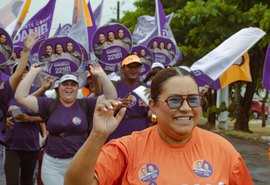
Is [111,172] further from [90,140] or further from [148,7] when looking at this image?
[148,7]

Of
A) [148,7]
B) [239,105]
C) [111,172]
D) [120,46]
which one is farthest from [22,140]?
[148,7]

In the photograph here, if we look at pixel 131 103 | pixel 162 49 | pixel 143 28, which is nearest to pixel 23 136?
pixel 131 103

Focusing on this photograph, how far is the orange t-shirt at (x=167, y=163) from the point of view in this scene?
8.78 feet

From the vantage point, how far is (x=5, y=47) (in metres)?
6.70

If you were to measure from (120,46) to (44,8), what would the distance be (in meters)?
1.54

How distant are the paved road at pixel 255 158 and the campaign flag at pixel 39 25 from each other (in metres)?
2.14

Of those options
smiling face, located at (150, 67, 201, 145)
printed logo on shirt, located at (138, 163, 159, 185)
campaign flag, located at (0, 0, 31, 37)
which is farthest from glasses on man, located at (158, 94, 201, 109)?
campaign flag, located at (0, 0, 31, 37)

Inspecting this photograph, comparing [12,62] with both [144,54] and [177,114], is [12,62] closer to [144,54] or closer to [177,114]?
[144,54]

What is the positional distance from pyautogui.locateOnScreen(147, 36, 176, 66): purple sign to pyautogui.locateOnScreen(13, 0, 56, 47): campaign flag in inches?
62.3

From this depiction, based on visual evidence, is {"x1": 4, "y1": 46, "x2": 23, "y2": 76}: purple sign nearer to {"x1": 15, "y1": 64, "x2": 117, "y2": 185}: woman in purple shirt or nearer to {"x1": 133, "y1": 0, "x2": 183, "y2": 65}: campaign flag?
{"x1": 15, "y1": 64, "x2": 117, "y2": 185}: woman in purple shirt

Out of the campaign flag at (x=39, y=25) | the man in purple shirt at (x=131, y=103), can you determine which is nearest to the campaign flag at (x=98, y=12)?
the campaign flag at (x=39, y=25)

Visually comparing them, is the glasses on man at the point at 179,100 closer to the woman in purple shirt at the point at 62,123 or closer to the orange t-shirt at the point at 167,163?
the orange t-shirt at the point at 167,163

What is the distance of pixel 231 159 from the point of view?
9.18 feet

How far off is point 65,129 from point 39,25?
3.20m
